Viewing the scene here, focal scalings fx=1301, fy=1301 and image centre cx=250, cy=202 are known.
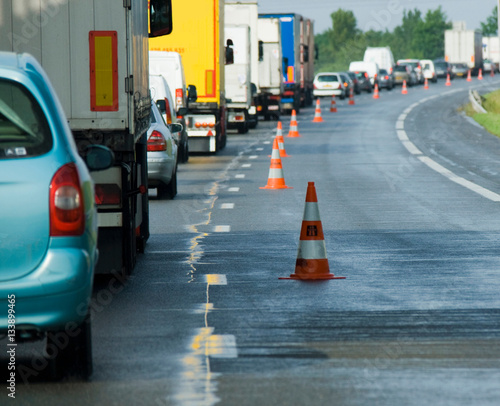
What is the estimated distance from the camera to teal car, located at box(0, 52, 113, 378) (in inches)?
247

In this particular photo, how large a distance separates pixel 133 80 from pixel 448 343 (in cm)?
376

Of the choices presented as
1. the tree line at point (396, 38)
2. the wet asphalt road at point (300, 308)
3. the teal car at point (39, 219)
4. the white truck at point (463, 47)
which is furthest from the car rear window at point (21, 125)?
the tree line at point (396, 38)

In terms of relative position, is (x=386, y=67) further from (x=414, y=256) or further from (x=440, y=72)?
(x=414, y=256)

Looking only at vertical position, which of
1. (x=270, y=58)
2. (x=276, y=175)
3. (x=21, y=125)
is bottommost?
(x=276, y=175)

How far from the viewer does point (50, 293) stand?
630 centimetres

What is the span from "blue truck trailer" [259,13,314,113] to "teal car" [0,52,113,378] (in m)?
43.4

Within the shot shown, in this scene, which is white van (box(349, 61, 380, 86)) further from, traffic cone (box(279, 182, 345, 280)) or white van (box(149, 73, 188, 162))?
traffic cone (box(279, 182, 345, 280))

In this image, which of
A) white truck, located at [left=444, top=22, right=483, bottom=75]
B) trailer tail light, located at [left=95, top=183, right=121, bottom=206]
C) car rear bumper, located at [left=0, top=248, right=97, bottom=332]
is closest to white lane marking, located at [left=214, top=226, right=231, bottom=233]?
trailer tail light, located at [left=95, top=183, right=121, bottom=206]

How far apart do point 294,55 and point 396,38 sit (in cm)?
11385

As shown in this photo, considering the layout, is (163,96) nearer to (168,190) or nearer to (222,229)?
(168,190)

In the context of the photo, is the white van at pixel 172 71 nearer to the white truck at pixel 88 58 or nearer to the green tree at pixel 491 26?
the white truck at pixel 88 58

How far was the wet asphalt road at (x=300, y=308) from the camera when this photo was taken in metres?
6.62

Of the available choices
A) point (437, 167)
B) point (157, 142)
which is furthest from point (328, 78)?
point (157, 142)

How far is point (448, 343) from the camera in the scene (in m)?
7.80
